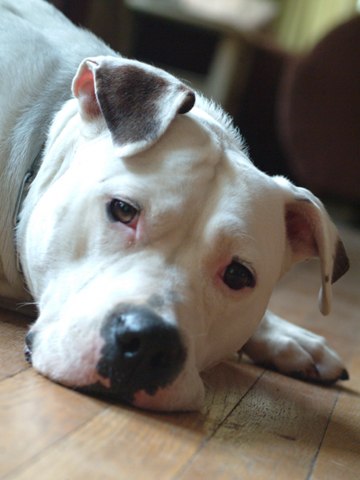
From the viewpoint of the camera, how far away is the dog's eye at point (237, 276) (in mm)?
1841

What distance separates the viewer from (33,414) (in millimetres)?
1355

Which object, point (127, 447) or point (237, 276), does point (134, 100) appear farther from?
point (127, 447)

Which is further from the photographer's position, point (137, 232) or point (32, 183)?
point (32, 183)

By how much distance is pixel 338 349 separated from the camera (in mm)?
3107

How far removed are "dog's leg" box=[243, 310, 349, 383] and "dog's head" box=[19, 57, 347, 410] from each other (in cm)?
46

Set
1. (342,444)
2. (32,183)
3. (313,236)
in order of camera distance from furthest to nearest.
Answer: (313,236) < (32,183) < (342,444)

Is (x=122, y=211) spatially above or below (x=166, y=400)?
above

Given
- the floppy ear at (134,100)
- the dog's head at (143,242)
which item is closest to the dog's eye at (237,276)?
the dog's head at (143,242)

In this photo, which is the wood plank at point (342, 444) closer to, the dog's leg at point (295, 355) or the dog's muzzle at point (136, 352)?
the dog's leg at point (295, 355)

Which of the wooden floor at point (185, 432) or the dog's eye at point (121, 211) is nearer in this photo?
the wooden floor at point (185, 432)

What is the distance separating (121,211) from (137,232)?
9cm

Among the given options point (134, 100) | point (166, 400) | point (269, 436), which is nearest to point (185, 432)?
point (166, 400)

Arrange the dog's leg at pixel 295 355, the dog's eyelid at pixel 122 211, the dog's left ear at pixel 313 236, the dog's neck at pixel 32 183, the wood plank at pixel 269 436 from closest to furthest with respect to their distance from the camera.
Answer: the wood plank at pixel 269 436 < the dog's eyelid at pixel 122 211 < the dog's neck at pixel 32 183 < the dog's left ear at pixel 313 236 < the dog's leg at pixel 295 355

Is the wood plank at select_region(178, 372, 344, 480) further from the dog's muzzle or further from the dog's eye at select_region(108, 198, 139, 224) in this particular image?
the dog's eye at select_region(108, 198, 139, 224)
